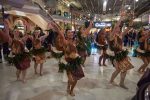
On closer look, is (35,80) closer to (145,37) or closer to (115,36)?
(115,36)

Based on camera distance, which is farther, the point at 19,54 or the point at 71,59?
the point at 19,54

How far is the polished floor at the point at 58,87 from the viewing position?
5688 millimetres

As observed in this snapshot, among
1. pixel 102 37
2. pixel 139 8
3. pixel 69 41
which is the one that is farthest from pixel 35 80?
pixel 139 8

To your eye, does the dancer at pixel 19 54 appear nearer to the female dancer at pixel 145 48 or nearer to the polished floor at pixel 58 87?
the polished floor at pixel 58 87

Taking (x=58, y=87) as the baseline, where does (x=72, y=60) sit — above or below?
above

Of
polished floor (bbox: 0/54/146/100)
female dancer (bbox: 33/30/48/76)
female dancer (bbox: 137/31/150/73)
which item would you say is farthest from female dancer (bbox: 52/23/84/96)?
female dancer (bbox: 137/31/150/73)

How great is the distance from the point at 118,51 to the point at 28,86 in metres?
2.61

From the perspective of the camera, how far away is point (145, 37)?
7.99m

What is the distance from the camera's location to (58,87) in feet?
21.3

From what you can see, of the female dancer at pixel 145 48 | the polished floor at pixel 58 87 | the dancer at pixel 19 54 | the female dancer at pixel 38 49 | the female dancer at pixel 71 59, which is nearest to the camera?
the female dancer at pixel 71 59

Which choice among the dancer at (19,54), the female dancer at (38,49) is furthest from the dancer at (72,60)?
the female dancer at (38,49)

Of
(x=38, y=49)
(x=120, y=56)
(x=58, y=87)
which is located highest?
(x=38, y=49)

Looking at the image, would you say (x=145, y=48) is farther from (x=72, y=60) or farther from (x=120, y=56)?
(x=72, y=60)

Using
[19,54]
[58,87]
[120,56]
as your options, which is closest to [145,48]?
[120,56]
